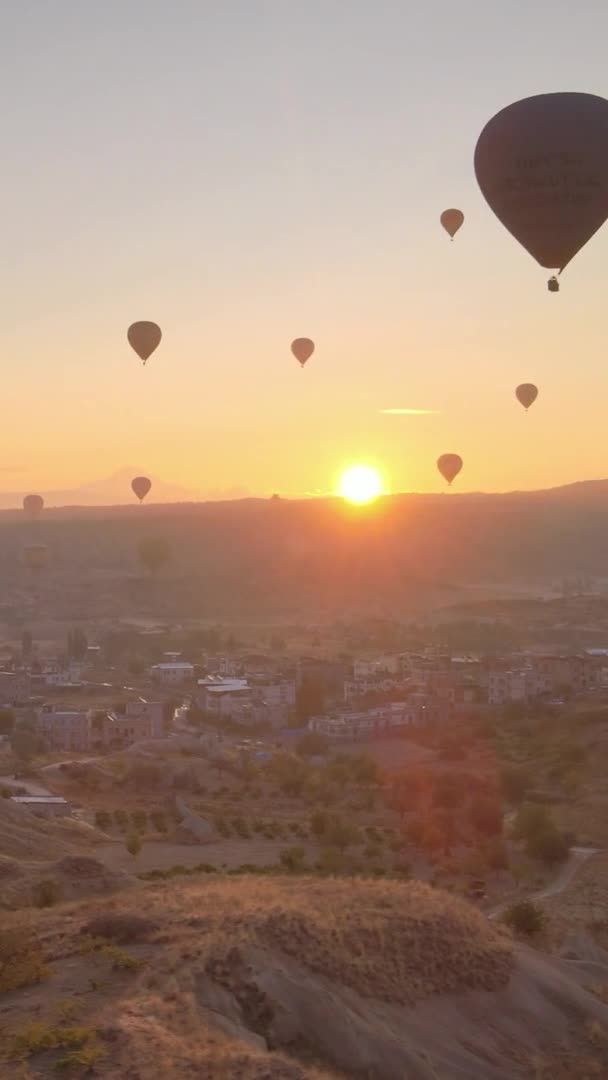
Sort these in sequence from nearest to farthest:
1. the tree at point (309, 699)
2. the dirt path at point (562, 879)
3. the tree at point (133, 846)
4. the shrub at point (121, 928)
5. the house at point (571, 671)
Answer: the shrub at point (121, 928) → the dirt path at point (562, 879) → the tree at point (133, 846) → the tree at point (309, 699) → the house at point (571, 671)

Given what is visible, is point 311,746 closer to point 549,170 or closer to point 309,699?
point 309,699

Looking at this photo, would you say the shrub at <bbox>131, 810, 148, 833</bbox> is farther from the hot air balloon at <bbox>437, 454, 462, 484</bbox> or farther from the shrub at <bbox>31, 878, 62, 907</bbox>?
the hot air balloon at <bbox>437, 454, 462, 484</bbox>

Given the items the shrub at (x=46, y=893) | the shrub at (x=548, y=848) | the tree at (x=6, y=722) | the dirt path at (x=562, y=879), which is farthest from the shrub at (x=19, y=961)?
the tree at (x=6, y=722)

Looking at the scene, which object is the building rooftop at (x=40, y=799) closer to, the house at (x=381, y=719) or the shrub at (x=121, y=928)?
the house at (x=381, y=719)

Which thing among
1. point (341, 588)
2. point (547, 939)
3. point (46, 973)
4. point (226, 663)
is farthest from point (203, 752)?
point (341, 588)

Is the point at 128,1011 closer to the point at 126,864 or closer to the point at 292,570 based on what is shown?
the point at 126,864

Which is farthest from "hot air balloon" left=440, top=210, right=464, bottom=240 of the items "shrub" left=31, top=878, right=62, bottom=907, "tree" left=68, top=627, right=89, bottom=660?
"tree" left=68, top=627, right=89, bottom=660
